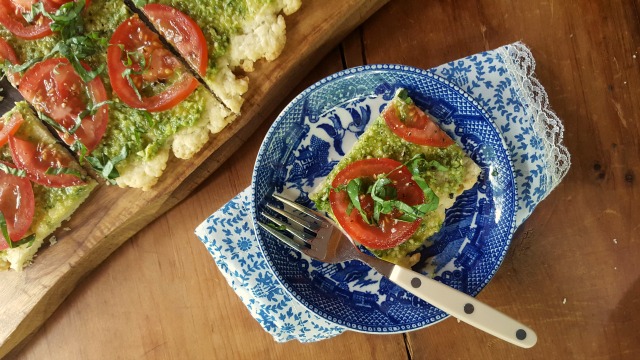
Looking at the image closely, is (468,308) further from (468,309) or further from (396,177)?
(396,177)

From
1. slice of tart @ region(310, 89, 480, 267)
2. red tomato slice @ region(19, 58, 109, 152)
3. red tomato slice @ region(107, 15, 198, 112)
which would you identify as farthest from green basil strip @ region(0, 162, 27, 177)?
slice of tart @ region(310, 89, 480, 267)

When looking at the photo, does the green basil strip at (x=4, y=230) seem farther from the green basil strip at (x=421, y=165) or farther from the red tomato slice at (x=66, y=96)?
the green basil strip at (x=421, y=165)

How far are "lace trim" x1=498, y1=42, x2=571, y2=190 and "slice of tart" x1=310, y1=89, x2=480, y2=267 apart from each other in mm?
384

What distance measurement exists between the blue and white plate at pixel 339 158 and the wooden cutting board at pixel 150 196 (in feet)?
0.76

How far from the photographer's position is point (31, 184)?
3084 mm

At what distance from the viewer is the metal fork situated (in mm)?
2537

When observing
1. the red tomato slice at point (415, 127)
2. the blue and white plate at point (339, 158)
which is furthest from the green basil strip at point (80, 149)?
the red tomato slice at point (415, 127)

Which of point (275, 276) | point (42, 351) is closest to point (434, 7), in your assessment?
point (275, 276)

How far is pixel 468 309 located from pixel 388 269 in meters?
0.40

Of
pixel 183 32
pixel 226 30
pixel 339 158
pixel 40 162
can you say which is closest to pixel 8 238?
pixel 40 162

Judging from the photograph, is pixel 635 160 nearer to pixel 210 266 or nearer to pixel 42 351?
pixel 210 266

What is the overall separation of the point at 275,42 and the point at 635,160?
78.1 inches

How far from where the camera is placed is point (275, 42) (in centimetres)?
289

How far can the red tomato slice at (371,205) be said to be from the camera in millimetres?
2816
